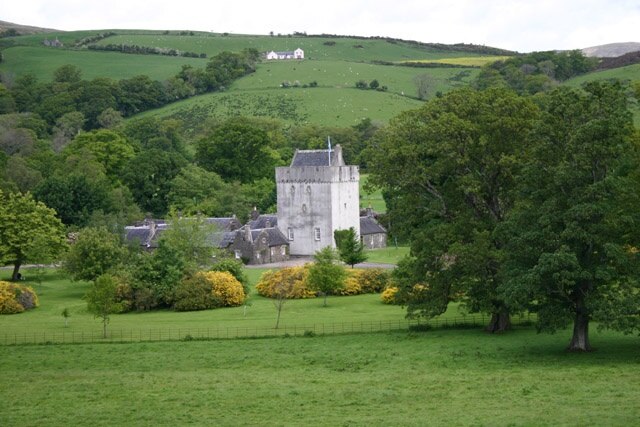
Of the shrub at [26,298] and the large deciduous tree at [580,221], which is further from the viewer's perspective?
the shrub at [26,298]

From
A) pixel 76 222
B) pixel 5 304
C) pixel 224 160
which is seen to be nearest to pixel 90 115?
pixel 224 160

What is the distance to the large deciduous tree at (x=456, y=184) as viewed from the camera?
157 ft

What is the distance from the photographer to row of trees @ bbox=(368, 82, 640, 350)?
140 feet

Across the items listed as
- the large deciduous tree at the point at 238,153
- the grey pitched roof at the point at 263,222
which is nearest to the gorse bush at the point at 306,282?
the grey pitched roof at the point at 263,222

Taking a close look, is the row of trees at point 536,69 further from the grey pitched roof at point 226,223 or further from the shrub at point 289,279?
the shrub at point 289,279

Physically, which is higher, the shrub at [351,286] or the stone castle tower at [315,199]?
the stone castle tower at [315,199]

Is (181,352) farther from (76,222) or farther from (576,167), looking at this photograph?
(76,222)

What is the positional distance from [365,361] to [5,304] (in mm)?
26911

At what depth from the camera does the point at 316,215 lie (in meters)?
90.9

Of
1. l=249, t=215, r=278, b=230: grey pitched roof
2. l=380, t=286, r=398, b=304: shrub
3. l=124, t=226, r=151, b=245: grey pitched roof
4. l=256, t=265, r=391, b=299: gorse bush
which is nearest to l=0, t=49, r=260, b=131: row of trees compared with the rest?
l=249, t=215, r=278, b=230: grey pitched roof

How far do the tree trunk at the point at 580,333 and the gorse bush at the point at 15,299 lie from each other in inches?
1273

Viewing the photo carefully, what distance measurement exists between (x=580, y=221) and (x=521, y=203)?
117 inches

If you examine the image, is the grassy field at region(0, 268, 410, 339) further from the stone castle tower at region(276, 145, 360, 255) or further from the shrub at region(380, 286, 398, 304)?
the stone castle tower at region(276, 145, 360, 255)

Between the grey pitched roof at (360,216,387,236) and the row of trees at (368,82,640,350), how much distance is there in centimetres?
4314
